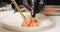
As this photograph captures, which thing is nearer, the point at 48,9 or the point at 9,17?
the point at 9,17

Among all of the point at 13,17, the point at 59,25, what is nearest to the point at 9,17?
the point at 13,17

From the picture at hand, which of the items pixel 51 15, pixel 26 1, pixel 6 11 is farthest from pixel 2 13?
pixel 51 15

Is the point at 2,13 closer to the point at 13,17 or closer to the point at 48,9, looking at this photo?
the point at 13,17

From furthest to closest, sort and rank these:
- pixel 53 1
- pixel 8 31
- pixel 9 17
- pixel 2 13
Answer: pixel 53 1, pixel 2 13, pixel 9 17, pixel 8 31

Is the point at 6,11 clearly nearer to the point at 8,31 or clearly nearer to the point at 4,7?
the point at 4,7

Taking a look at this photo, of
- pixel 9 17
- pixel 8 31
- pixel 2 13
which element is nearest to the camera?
pixel 8 31

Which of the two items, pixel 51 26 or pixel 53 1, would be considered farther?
pixel 53 1

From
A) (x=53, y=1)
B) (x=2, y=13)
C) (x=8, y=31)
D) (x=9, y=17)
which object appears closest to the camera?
(x=8, y=31)

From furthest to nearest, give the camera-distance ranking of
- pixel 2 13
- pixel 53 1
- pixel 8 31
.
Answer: pixel 53 1
pixel 2 13
pixel 8 31
